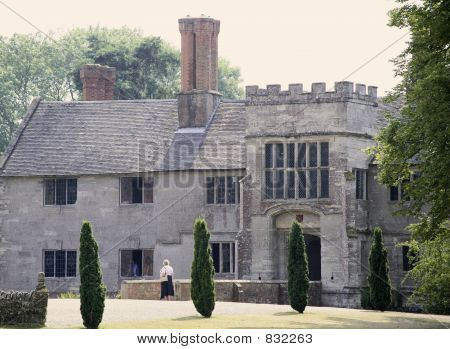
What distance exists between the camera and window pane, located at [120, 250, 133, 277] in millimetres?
55875

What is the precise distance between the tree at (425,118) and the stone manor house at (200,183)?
13371 millimetres

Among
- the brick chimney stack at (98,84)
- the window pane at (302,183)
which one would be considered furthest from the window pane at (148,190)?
the brick chimney stack at (98,84)

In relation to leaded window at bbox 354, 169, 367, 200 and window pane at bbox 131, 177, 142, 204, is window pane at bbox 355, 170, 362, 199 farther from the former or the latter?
window pane at bbox 131, 177, 142, 204

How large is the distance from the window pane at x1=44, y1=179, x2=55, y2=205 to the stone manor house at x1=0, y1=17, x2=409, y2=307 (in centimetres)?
4

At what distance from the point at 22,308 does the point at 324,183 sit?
2144 cm

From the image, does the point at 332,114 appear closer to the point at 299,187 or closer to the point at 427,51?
the point at 299,187

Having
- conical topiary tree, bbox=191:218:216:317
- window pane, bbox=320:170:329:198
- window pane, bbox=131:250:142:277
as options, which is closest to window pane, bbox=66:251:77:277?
window pane, bbox=131:250:142:277

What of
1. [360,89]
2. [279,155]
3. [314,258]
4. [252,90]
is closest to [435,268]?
[279,155]

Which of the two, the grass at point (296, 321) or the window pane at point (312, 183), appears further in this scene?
the window pane at point (312, 183)

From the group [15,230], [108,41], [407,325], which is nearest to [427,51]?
[407,325]

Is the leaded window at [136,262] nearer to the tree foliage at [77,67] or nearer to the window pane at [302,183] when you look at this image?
the window pane at [302,183]

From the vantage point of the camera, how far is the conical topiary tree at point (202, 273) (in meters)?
36.5

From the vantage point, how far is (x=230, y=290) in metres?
46.0

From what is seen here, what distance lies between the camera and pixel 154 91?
8069 centimetres
